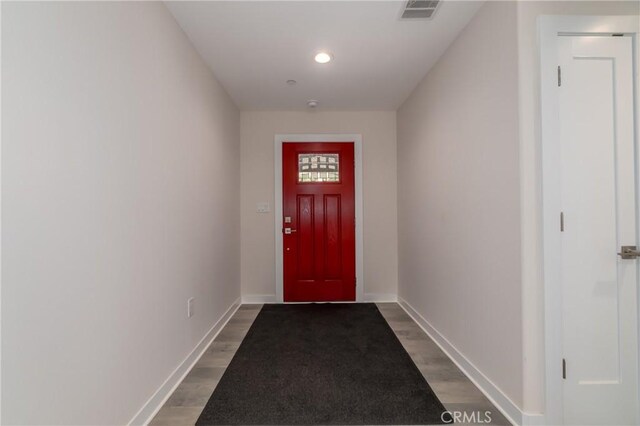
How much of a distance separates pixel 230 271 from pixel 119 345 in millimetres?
1855

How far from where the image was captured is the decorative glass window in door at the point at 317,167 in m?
3.71

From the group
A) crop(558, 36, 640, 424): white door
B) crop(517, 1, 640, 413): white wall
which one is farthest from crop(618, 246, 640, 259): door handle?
crop(517, 1, 640, 413): white wall

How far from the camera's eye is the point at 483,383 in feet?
5.95

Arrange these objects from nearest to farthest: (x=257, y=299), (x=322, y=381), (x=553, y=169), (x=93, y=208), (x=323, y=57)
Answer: (x=93, y=208)
(x=553, y=169)
(x=322, y=381)
(x=323, y=57)
(x=257, y=299)

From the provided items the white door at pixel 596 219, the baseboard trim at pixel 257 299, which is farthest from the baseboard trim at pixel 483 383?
the baseboard trim at pixel 257 299

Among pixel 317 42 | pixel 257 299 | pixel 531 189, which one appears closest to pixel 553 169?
pixel 531 189

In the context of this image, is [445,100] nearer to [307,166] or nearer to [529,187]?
[529,187]

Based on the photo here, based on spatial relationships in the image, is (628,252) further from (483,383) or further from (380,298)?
(380,298)

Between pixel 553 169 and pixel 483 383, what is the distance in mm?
1344

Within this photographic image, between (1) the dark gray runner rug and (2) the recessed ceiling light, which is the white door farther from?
(2) the recessed ceiling light

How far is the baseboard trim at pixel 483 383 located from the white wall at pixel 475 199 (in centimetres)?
3

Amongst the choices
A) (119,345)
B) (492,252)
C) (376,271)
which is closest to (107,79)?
(119,345)

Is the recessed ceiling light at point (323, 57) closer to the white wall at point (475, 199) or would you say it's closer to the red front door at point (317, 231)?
the white wall at point (475, 199)

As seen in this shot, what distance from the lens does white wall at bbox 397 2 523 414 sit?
1.58 metres
